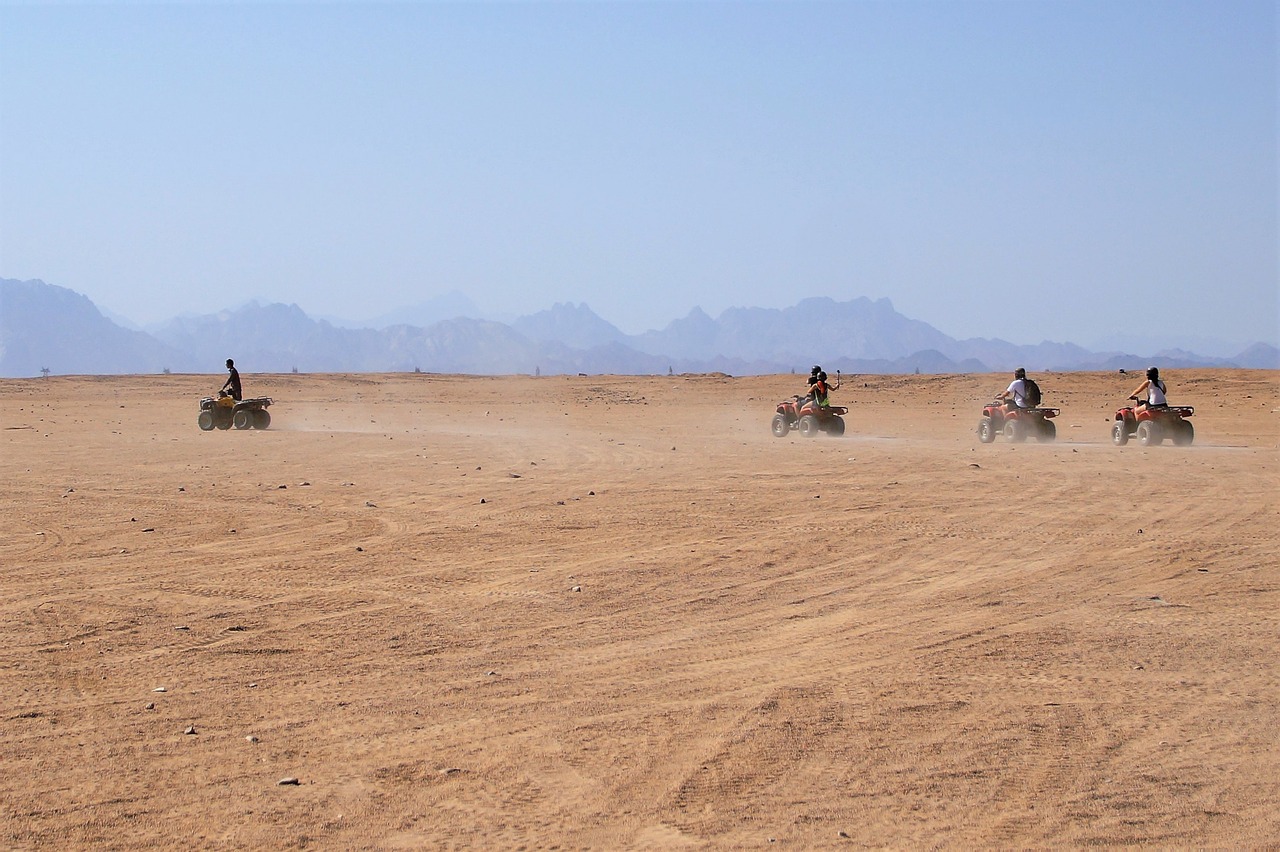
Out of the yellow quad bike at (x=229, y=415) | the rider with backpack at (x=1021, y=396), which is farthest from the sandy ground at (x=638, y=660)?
the yellow quad bike at (x=229, y=415)

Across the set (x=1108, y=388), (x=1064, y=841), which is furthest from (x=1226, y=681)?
(x=1108, y=388)

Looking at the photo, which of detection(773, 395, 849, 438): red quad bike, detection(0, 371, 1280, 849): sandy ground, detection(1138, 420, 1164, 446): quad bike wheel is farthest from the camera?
detection(773, 395, 849, 438): red quad bike

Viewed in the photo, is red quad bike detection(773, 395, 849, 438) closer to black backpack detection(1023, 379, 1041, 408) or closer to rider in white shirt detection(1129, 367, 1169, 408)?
black backpack detection(1023, 379, 1041, 408)

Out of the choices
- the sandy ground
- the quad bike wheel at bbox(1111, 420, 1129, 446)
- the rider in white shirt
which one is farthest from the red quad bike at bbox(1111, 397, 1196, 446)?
the sandy ground

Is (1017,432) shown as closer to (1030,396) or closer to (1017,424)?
(1017,424)

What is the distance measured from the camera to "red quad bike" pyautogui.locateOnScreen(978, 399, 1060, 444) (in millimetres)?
26188

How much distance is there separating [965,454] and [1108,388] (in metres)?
27.7

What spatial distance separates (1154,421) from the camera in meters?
24.9

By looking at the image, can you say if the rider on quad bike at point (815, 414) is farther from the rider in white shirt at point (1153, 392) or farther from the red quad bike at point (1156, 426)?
the rider in white shirt at point (1153, 392)

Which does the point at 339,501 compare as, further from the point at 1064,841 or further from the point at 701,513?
the point at 1064,841

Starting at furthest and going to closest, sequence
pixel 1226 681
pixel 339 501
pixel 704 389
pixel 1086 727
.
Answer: pixel 704 389 → pixel 339 501 → pixel 1226 681 → pixel 1086 727

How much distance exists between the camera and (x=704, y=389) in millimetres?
53594

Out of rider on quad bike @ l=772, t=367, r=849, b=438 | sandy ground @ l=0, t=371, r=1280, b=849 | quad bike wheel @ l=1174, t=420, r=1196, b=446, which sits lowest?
sandy ground @ l=0, t=371, r=1280, b=849

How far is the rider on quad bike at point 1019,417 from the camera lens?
26.2 meters
